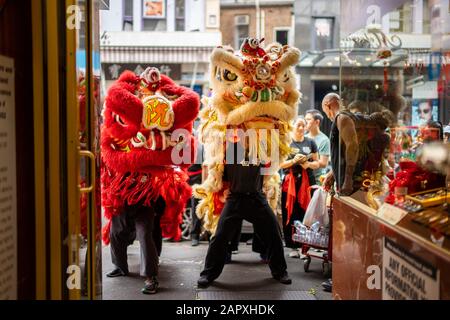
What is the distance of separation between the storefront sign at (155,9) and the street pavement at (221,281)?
283 inches

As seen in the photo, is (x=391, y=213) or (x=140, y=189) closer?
(x=391, y=213)

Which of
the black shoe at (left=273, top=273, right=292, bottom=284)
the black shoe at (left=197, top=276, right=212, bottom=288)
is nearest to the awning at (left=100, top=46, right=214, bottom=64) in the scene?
the black shoe at (left=273, top=273, right=292, bottom=284)

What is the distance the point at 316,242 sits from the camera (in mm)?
4719

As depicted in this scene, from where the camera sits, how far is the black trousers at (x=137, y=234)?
427cm

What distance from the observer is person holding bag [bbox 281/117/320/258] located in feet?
17.9

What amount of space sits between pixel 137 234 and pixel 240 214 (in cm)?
95

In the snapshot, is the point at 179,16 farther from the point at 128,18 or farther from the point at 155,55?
the point at 128,18

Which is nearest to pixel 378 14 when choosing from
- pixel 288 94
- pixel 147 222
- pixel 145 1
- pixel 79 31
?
pixel 288 94

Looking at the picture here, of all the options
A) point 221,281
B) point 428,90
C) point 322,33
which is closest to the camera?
point 428,90

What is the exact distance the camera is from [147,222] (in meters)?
4.35

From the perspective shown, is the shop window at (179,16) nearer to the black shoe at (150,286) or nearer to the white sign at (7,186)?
the black shoe at (150,286)


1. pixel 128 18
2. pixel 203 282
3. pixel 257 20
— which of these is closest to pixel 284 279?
pixel 203 282

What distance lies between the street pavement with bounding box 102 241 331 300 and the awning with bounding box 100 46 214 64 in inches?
269

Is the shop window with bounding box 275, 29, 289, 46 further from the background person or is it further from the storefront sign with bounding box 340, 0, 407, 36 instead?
the storefront sign with bounding box 340, 0, 407, 36
